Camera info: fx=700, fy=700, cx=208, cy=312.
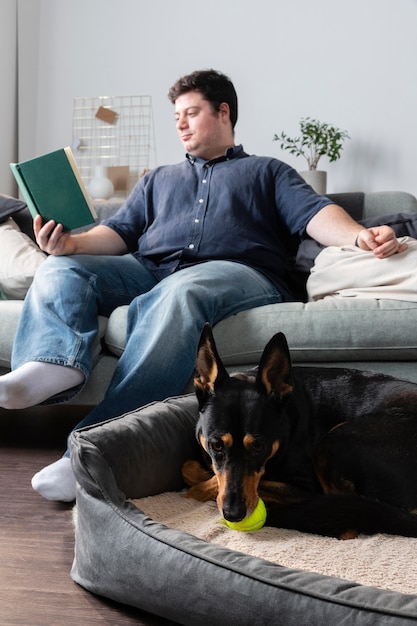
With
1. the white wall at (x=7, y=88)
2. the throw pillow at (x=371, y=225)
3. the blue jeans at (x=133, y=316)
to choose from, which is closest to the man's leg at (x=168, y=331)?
the blue jeans at (x=133, y=316)

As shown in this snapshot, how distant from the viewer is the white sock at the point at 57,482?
5.59 feet

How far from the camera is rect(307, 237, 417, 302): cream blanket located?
86.5 inches

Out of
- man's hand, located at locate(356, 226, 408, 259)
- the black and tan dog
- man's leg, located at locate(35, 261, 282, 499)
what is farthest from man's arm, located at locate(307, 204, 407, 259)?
the black and tan dog

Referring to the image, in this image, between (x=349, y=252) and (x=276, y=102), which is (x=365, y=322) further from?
(x=276, y=102)

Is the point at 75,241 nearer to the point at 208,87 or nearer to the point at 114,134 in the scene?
the point at 208,87

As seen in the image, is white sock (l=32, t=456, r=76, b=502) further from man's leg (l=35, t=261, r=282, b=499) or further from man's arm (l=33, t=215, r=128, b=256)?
man's arm (l=33, t=215, r=128, b=256)

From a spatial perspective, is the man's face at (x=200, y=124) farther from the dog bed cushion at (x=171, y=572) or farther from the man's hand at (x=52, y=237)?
the dog bed cushion at (x=171, y=572)

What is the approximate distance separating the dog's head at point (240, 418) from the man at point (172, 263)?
0.39 metres

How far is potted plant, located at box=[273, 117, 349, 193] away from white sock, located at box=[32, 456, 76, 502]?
2.74 metres

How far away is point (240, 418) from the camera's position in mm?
1520

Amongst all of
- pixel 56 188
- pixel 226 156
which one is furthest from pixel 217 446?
pixel 226 156

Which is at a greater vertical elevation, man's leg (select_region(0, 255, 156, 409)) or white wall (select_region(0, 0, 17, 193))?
white wall (select_region(0, 0, 17, 193))

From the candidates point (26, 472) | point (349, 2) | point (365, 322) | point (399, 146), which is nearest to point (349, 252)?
point (365, 322)

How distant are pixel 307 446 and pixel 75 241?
1.20 metres
